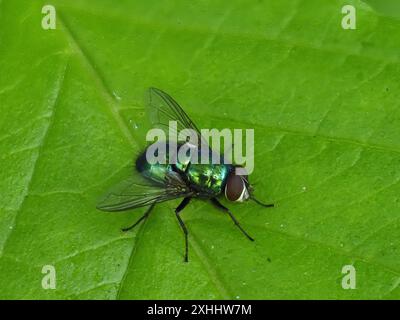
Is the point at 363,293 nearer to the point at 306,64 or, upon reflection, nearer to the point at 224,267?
the point at 224,267

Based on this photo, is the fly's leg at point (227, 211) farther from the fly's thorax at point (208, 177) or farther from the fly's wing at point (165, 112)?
the fly's wing at point (165, 112)

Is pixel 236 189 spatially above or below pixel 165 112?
below

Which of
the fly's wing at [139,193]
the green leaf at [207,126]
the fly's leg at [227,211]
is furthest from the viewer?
the fly's wing at [139,193]

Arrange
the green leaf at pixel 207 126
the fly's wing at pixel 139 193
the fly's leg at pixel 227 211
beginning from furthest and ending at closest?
the fly's wing at pixel 139 193, the fly's leg at pixel 227 211, the green leaf at pixel 207 126

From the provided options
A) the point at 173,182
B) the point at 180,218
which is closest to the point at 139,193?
the point at 173,182

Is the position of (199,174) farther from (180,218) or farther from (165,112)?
(180,218)

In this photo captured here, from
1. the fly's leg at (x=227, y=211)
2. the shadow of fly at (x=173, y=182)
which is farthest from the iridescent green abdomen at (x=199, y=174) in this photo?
the fly's leg at (x=227, y=211)
